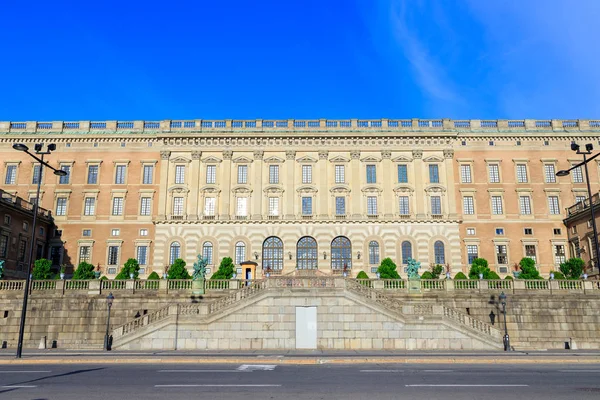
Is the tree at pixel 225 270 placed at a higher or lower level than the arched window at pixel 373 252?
lower

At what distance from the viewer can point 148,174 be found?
182 feet

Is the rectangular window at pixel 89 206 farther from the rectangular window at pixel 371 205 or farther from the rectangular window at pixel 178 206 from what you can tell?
the rectangular window at pixel 371 205

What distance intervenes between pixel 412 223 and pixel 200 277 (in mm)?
24950

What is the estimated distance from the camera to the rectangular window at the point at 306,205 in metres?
54.2

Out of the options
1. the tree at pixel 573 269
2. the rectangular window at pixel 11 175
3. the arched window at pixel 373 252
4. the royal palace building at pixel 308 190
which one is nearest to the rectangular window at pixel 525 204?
the royal palace building at pixel 308 190

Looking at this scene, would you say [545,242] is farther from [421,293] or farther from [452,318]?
[452,318]

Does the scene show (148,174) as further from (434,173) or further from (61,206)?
(434,173)

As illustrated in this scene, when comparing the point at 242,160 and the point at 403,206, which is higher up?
the point at 242,160

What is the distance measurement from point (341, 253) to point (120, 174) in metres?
26.9

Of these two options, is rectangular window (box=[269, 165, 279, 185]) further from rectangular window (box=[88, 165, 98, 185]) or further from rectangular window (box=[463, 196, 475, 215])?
rectangular window (box=[463, 196, 475, 215])

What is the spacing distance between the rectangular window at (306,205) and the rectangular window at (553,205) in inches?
1051

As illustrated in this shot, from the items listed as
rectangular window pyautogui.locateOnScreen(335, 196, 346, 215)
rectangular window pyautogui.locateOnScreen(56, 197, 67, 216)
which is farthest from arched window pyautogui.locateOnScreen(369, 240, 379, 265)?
rectangular window pyautogui.locateOnScreen(56, 197, 67, 216)

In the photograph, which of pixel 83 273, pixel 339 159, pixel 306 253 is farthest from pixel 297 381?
pixel 339 159

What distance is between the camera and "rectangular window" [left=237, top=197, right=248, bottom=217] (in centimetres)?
5412
